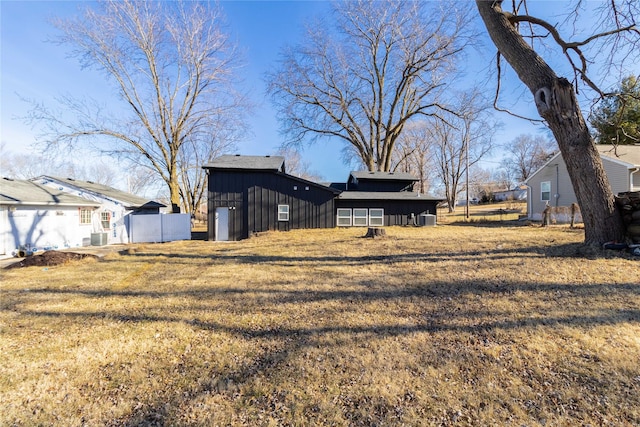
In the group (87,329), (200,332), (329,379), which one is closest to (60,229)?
(87,329)

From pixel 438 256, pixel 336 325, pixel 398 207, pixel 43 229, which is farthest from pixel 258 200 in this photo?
pixel 336 325

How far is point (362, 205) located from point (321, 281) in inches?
556

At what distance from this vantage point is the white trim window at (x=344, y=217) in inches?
742

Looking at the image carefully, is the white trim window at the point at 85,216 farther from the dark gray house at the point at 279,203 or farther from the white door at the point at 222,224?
the white door at the point at 222,224

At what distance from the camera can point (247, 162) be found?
1698 centimetres

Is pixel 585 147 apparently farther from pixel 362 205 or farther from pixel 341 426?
pixel 362 205

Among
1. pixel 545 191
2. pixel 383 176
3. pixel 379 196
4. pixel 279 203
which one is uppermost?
pixel 383 176

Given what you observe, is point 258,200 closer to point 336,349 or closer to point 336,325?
point 336,325

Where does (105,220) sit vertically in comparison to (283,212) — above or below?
below

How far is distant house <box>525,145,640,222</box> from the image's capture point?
14898 millimetres

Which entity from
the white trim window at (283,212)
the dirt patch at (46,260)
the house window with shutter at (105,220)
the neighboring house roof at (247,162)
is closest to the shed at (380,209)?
the white trim window at (283,212)

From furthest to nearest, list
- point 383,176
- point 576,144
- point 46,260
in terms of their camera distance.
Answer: point 383,176 < point 46,260 < point 576,144

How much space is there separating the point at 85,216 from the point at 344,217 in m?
15.3

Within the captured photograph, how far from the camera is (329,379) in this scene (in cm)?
249
